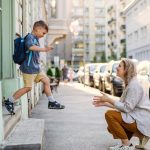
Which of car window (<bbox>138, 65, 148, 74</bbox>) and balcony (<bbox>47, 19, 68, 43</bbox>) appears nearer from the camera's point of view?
car window (<bbox>138, 65, 148, 74</bbox>)

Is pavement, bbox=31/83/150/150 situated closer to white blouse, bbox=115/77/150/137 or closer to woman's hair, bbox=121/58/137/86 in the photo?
white blouse, bbox=115/77/150/137

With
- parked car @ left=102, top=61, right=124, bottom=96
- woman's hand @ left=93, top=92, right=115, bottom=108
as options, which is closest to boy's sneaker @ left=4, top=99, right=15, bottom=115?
woman's hand @ left=93, top=92, right=115, bottom=108

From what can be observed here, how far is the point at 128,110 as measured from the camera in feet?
24.3

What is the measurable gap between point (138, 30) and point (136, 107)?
56.3 meters

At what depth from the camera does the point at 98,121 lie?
1145cm

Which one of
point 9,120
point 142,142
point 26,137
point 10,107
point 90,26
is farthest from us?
point 90,26

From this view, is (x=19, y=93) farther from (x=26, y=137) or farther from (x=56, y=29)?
(x=56, y=29)

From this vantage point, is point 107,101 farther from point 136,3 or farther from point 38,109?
point 136,3

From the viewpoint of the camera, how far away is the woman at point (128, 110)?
7.35 meters

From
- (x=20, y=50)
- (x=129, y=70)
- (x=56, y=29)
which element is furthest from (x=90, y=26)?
(x=129, y=70)

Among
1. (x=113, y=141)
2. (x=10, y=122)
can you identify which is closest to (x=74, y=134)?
(x=113, y=141)

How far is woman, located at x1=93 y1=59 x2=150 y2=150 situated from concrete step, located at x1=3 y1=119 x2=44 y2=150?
3.17 feet

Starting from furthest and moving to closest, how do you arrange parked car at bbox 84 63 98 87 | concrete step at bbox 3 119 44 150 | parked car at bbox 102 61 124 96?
parked car at bbox 84 63 98 87
parked car at bbox 102 61 124 96
concrete step at bbox 3 119 44 150

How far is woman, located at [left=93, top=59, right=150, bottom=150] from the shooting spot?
7348 mm
